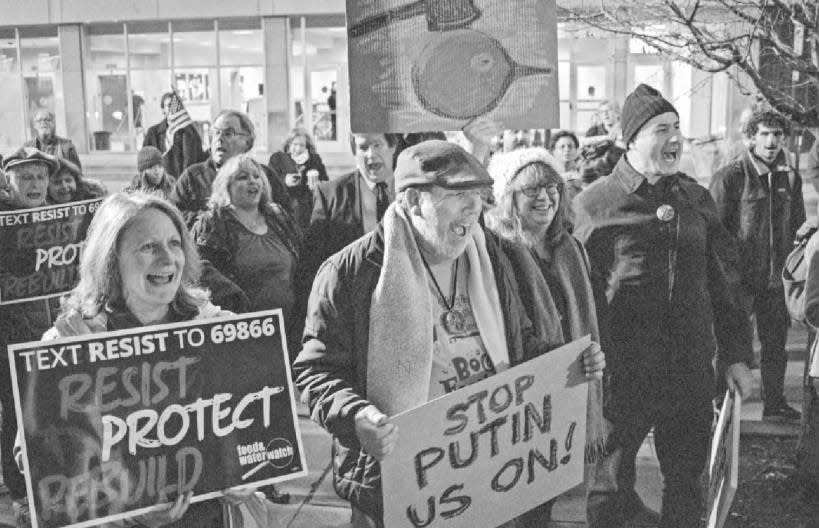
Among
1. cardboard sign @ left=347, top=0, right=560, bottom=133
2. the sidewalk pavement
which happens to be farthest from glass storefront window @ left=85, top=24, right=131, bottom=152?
cardboard sign @ left=347, top=0, right=560, bottom=133

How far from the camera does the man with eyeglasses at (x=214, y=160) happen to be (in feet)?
22.6

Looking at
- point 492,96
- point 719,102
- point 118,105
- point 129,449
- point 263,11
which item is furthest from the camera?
point 118,105

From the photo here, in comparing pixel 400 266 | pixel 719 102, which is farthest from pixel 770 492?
pixel 719 102

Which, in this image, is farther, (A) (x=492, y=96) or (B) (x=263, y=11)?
(B) (x=263, y=11)

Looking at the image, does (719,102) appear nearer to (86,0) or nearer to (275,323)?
(86,0)

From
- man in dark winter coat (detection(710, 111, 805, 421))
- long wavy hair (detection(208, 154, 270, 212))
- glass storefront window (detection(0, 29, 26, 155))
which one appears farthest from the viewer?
glass storefront window (detection(0, 29, 26, 155))

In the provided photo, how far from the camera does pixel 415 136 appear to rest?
6.64m

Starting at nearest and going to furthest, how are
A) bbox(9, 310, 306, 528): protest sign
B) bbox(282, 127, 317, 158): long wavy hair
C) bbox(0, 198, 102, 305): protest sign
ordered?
1. bbox(9, 310, 306, 528): protest sign
2. bbox(0, 198, 102, 305): protest sign
3. bbox(282, 127, 317, 158): long wavy hair

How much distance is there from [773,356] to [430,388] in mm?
4535

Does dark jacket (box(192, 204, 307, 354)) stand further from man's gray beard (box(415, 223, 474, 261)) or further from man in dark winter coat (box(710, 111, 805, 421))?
man in dark winter coat (box(710, 111, 805, 421))

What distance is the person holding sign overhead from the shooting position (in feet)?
9.98

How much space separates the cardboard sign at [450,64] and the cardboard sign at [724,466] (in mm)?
1290

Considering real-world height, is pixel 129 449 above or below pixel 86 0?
below

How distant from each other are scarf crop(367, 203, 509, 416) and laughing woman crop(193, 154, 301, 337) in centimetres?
249
